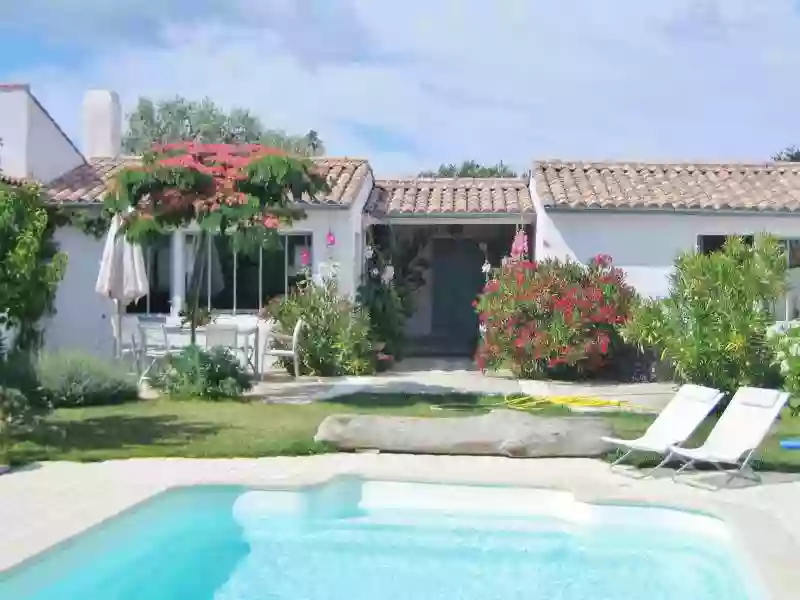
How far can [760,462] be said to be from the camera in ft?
38.0

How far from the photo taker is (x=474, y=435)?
12172mm

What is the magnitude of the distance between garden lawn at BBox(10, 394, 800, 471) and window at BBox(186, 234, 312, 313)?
562 cm

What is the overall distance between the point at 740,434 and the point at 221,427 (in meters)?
6.93

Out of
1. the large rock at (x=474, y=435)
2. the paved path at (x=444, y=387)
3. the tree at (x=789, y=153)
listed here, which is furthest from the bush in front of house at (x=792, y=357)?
the tree at (x=789, y=153)

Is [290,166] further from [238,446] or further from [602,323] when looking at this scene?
[602,323]

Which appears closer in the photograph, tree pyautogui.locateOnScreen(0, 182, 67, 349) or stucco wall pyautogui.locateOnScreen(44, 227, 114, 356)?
tree pyautogui.locateOnScreen(0, 182, 67, 349)

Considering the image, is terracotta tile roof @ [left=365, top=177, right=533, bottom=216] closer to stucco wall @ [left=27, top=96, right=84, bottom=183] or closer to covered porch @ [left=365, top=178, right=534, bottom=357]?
covered porch @ [left=365, top=178, right=534, bottom=357]

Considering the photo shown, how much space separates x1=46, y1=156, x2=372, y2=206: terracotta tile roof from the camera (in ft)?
70.8

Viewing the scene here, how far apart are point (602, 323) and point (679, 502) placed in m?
10.2

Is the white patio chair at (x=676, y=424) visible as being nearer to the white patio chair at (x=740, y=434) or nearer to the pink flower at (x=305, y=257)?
the white patio chair at (x=740, y=434)

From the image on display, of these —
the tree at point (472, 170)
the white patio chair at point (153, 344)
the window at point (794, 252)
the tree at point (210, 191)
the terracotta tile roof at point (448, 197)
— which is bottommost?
the white patio chair at point (153, 344)

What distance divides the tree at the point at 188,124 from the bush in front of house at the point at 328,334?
44044mm

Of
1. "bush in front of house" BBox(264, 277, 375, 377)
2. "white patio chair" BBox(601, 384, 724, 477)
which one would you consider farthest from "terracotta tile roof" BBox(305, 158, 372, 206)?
"white patio chair" BBox(601, 384, 724, 477)

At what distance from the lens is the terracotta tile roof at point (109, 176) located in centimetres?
2159
